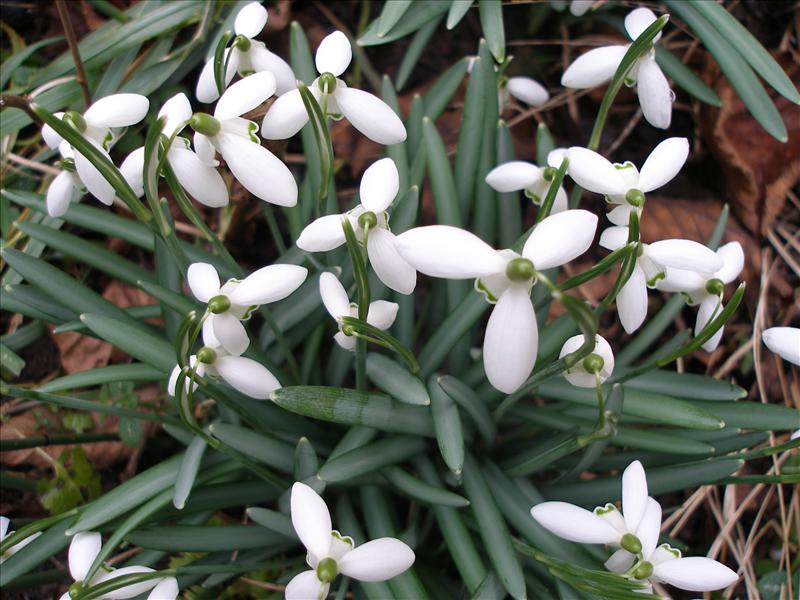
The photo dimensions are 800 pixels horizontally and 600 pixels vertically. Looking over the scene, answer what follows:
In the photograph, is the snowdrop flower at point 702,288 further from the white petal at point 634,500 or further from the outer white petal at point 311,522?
the outer white petal at point 311,522

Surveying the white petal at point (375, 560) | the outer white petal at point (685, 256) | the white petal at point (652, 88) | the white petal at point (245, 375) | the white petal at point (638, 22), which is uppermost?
the white petal at point (638, 22)

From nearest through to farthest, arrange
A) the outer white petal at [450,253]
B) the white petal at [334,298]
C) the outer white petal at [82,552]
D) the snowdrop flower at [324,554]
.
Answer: the outer white petal at [450,253]
the snowdrop flower at [324,554]
the white petal at [334,298]
the outer white petal at [82,552]

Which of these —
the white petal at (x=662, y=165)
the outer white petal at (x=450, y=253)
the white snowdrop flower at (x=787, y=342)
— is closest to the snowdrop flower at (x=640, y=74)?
the white petal at (x=662, y=165)

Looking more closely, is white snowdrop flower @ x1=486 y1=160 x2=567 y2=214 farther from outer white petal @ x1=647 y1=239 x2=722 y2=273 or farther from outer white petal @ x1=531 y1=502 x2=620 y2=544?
outer white petal @ x1=531 y1=502 x2=620 y2=544

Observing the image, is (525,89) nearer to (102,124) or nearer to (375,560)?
(102,124)

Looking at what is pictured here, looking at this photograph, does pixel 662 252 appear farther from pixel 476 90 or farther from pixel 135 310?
pixel 135 310

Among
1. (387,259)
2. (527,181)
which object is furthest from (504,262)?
(527,181)
